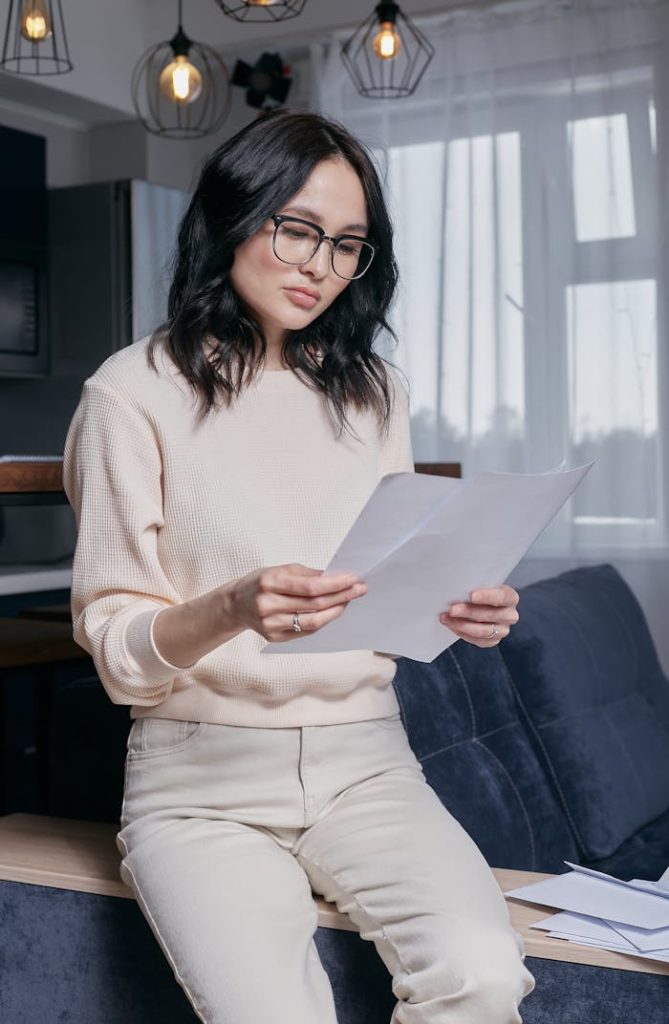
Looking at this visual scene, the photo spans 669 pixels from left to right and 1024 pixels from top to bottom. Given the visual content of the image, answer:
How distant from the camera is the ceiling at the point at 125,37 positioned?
15.0 feet

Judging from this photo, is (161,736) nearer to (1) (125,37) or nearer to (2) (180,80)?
(2) (180,80)

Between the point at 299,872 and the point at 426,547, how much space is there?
42cm

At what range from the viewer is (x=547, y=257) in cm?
Answer: 435

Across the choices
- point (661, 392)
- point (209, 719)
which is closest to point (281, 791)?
point (209, 719)

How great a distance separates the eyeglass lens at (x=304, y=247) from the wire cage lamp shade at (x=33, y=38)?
1.85m

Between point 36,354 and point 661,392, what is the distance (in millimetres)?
2241

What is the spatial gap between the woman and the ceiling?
3.21m

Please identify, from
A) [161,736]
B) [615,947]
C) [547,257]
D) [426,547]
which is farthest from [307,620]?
[547,257]

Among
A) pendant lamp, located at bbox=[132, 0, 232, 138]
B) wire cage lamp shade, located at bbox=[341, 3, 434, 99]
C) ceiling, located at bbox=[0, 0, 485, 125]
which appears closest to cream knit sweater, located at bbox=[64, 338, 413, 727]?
pendant lamp, located at bbox=[132, 0, 232, 138]

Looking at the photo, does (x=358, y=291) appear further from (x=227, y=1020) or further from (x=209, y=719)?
(x=227, y=1020)

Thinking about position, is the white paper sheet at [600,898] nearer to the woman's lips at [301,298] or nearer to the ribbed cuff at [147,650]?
the ribbed cuff at [147,650]

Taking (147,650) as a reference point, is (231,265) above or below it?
above

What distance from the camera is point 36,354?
4738 mm

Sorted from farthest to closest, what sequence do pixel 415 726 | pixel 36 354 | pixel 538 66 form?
pixel 36 354 → pixel 538 66 → pixel 415 726
